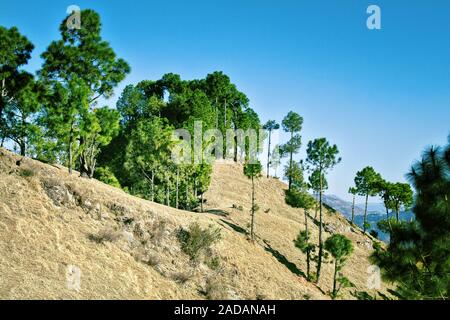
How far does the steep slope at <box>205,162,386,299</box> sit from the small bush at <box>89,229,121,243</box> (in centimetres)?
2122

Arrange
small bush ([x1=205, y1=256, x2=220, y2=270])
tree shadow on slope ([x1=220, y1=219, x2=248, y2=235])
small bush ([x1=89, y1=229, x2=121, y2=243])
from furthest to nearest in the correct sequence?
tree shadow on slope ([x1=220, y1=219, x2=248, y2=235]), small bush ([x1=205, y1=256, x2=220, y2=270]), small bush ([x1=89, y1=229, x2=121, y2=243])

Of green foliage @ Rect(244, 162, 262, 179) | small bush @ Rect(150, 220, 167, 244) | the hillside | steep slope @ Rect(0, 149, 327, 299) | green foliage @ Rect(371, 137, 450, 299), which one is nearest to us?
green foliage @ Rect(371, 137, 450, 299)

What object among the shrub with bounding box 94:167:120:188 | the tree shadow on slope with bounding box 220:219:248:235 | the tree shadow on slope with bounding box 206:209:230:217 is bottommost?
the tree shadow on slope with bounding box 220:219:248:235

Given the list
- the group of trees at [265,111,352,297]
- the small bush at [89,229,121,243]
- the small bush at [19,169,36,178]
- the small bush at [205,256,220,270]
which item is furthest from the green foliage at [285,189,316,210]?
the small bush at [19,169,36,178]

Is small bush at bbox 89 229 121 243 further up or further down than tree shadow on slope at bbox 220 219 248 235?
further up

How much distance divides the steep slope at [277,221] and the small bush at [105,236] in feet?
69.6

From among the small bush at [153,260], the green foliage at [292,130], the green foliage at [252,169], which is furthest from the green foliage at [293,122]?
the small bush at [153,260]

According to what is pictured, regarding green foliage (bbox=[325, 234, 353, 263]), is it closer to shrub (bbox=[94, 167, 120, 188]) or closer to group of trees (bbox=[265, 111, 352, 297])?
group of trees (bbox=[265, 111, 352, 297])

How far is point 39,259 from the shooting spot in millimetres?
19531

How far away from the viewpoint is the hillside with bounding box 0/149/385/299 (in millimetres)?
19094

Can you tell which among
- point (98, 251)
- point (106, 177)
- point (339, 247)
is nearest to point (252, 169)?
point (339, 247)

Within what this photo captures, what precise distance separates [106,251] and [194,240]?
8.75m

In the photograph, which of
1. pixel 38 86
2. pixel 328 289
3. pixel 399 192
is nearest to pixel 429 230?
pixel 328 289

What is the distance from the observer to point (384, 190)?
216 feet
